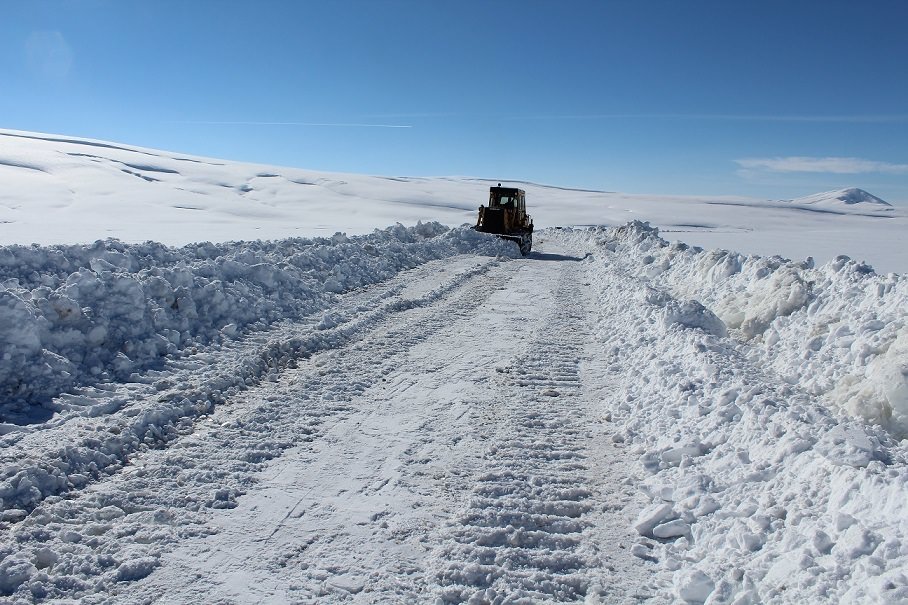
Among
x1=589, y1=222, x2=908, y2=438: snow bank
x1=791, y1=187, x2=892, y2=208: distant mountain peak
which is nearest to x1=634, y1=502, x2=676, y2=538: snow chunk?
x1=589, y1=222, x2=908, y2=438: snow bank

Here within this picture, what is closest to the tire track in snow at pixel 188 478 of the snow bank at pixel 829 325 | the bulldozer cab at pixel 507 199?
the snow bank at pixel 829 325

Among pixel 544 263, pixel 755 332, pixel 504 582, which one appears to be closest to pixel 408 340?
pixel 755 332

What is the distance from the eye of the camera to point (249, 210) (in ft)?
126

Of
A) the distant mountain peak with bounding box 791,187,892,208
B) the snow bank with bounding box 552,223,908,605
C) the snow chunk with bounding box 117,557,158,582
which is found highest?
the distant mountain peak with bounding box 791,187,892,208

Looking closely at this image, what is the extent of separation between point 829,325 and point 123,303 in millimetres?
7828

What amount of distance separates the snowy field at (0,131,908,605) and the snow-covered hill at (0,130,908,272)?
8.14 m

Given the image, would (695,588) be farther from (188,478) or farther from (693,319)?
(693,319)

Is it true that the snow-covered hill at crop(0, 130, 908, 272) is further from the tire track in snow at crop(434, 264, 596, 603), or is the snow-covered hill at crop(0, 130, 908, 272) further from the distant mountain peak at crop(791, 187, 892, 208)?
the distant mountain peak at crop(791, 187, 892, 208)

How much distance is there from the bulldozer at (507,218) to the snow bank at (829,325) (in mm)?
13106

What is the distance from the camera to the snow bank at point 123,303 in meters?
5.63

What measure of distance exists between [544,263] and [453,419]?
15.3 meters

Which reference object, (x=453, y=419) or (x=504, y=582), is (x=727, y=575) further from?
(x=453, y=419)

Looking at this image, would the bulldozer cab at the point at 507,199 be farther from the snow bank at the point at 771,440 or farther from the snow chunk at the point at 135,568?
the snow chunk at the point at 135,568

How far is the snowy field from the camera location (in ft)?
10.7
